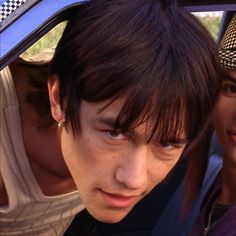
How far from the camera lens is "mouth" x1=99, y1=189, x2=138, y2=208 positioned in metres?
1.43

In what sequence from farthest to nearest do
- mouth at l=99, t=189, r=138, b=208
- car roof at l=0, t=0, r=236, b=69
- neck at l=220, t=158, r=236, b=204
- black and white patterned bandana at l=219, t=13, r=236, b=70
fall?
neck at l=220, t=158, r=236, b=204, black and white patterned bandana at l=219, t=13, r=236, b=70, mouth at l=99, t=189, r=138, b=208, car roof at l=0, t=0, r=236, b=69

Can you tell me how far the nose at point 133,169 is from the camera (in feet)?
4.48

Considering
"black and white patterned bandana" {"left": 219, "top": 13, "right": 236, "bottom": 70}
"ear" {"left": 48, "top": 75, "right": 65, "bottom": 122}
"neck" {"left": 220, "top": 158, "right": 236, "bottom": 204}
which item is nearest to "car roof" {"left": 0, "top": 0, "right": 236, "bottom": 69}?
→ "ear" {"left": 48, "top": 75, "right": 65, "bottom": 122}

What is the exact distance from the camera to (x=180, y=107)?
4.57 ft

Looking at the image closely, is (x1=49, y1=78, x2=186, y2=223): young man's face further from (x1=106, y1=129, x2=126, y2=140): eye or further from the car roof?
the car roof

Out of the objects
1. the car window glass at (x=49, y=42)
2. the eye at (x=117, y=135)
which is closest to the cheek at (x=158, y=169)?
the eye at (x=117, y=135)

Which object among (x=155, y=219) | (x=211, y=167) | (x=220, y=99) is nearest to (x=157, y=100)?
(x=220, y=99)

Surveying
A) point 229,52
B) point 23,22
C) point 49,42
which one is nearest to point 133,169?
point 23,22

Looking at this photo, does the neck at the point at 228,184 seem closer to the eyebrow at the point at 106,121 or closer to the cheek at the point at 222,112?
the cheek at the point at 222,112

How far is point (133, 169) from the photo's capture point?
4.48 feet

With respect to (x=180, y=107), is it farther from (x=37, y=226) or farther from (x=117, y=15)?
(x=37, y=226)

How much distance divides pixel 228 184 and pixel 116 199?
0.52 metres

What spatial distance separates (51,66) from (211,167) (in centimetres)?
82

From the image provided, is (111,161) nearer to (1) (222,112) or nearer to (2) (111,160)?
(2) (111,160)
